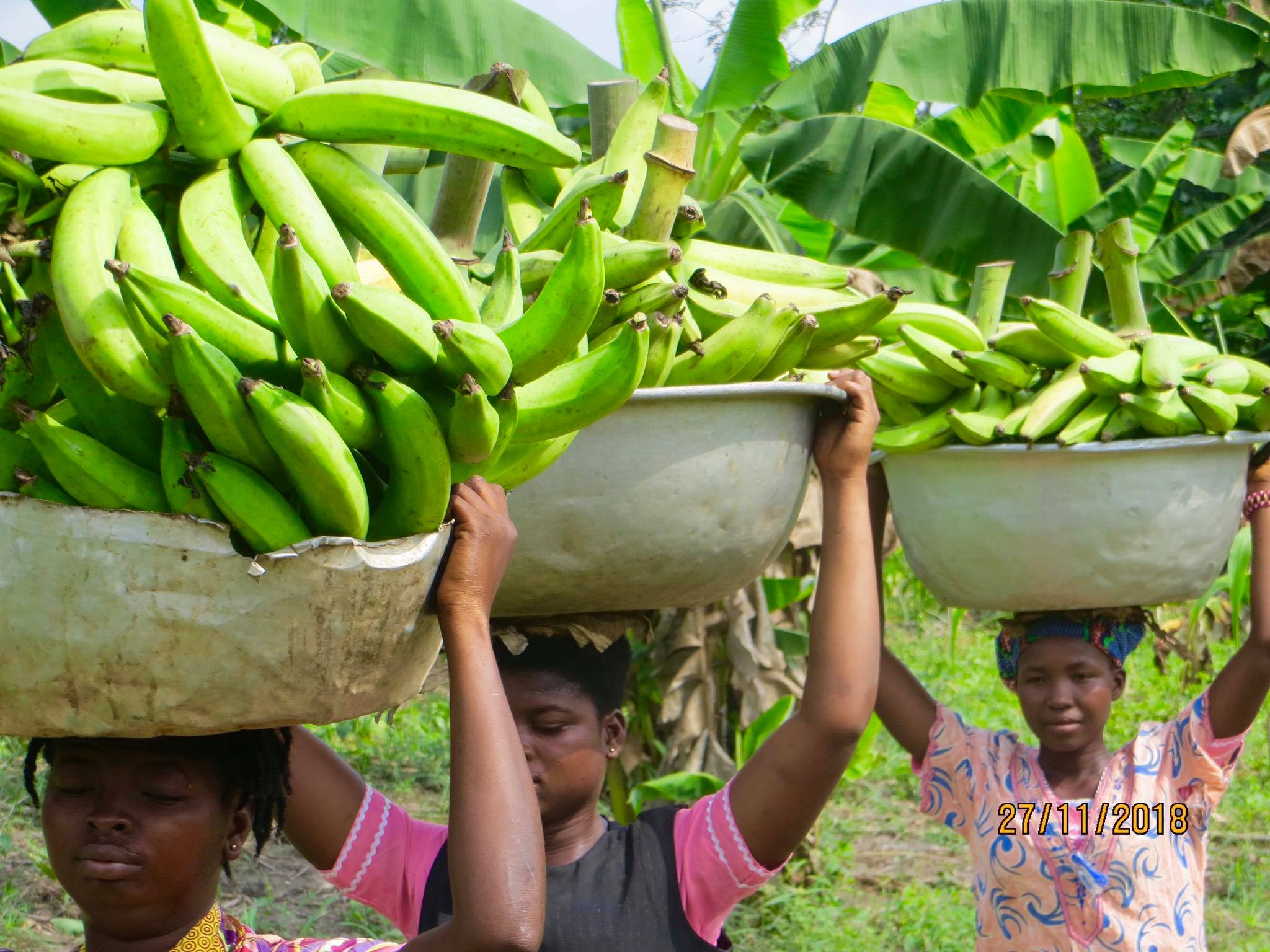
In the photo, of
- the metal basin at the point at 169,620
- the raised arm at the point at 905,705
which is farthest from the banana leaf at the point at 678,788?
the metal basin at the point at 169,620

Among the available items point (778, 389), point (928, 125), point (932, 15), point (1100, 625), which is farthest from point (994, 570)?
point (928, 125)

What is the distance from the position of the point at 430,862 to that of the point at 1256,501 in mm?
1614

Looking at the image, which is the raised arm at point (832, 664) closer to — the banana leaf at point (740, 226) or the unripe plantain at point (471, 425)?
the unripe plantain at point (471, 425)

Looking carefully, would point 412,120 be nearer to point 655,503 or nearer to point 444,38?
point 655,503

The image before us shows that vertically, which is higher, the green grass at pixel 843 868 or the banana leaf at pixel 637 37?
the banana leaf at pixel 637 37

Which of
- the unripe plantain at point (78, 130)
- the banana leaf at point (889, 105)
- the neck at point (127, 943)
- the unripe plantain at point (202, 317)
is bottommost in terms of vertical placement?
the neck at point (127, 943)

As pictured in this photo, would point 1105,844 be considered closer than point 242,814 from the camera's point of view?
No

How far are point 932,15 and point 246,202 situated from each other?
3143mm

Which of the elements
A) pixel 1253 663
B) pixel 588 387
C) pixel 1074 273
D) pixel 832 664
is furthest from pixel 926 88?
pixel 588 387

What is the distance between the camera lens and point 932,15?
3.68 m

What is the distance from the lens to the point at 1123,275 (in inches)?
83.8

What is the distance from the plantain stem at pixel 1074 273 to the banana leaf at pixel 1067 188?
9.99 feet
